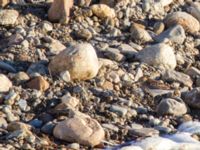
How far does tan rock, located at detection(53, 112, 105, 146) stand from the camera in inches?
127

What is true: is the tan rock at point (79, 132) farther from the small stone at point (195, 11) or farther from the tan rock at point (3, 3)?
the small stone at point (195, 11)

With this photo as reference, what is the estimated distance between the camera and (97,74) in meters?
3.86

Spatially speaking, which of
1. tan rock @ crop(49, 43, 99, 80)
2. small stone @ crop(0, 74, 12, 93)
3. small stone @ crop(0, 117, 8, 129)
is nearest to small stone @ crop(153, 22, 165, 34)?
tan rock @ crop(49, 43, 99, 80)

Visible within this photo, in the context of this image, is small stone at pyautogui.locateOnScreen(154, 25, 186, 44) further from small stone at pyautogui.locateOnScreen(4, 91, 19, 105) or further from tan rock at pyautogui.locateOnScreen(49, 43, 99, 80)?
small stone at pyautogui.locateOnScreen(4, 91, 19, 105)

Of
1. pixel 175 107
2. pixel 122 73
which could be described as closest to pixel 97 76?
pixel 122 73

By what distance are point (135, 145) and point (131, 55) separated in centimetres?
98

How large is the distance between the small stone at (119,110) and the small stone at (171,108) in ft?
0.66

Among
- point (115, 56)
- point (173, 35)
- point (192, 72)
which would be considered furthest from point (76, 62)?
point (173, 35)

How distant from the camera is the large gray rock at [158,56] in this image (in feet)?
13.5

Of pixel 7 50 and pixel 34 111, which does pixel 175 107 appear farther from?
pixel 7 50

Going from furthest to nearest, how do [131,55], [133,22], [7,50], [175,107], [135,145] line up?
[133,22], [131,55], [7,50], [175,107], [135,145]

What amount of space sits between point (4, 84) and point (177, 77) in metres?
1.05

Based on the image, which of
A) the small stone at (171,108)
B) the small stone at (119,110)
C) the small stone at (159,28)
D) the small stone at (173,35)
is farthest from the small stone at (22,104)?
the small stone at (159,28)

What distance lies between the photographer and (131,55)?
4.18 m
